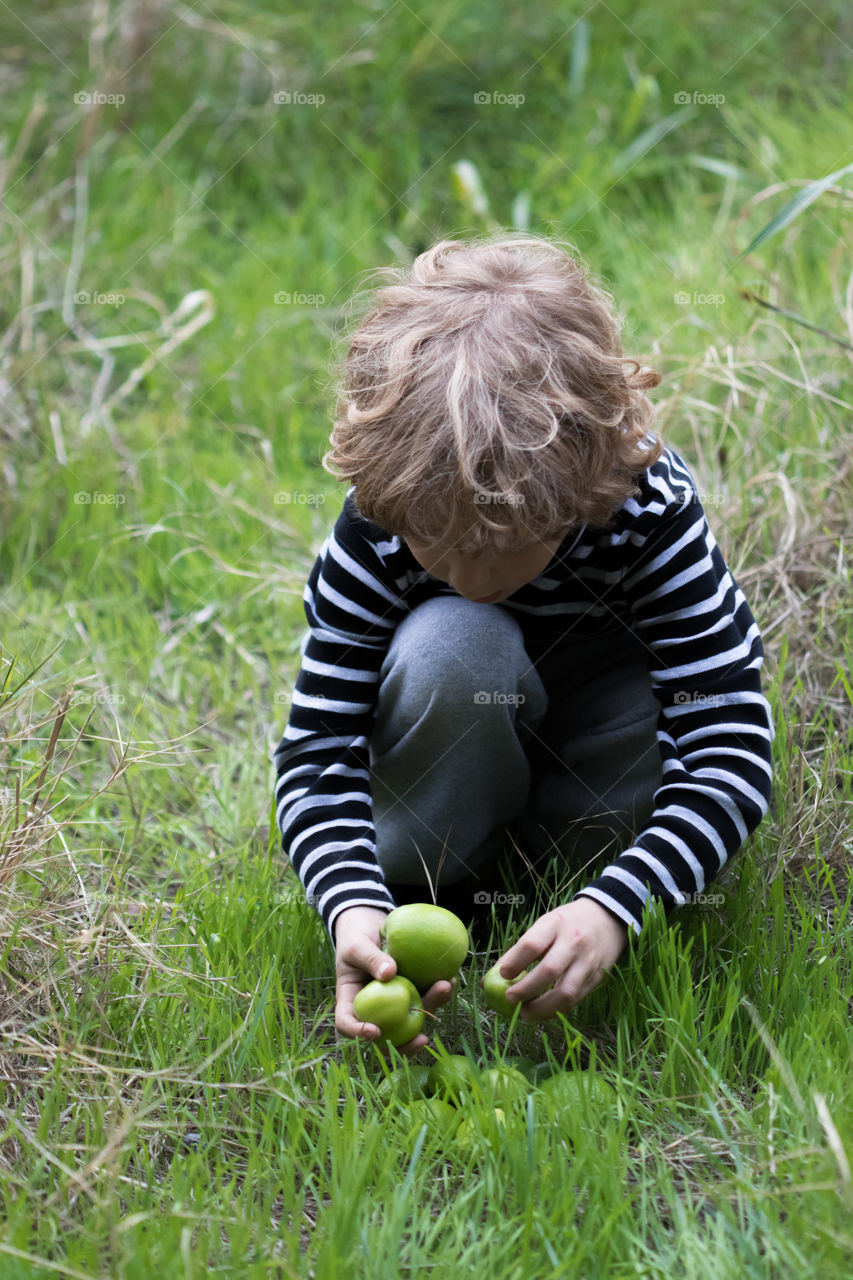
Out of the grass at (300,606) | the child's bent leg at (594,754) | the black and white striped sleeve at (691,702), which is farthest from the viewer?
the child's bent leg at (594,754)

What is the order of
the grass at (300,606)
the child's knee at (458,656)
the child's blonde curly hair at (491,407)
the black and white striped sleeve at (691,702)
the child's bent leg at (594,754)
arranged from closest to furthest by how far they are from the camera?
the grass at (300,606) < the child's blonde curly hair at (491,407) < the black and white striped sleeve at (691,702) < the child's knee at (458,656) < the child's bent leg at (594,754)

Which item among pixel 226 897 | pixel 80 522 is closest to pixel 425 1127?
pixel 226 897

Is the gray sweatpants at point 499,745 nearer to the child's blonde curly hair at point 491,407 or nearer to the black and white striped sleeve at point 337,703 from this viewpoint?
the black and white striped sleeve at point 337,703

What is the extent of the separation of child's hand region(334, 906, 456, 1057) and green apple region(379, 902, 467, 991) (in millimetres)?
18

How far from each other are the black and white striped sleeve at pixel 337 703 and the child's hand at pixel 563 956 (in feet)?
0.96

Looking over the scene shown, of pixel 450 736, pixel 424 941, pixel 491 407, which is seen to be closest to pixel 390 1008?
pixel 424 941

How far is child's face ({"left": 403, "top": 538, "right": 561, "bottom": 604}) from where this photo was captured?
4.61 ft

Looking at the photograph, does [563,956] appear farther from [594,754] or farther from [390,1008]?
[594,754]

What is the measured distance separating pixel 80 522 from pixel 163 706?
2.38 feet

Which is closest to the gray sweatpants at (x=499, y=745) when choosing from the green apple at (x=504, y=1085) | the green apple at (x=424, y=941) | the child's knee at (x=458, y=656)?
the child's knee at (x=458, y=656)

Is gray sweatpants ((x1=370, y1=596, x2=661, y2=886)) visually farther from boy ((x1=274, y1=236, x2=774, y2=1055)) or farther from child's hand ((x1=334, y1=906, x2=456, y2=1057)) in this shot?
child's hand ((x1=334, y1=906, x2=456, y2=1057))

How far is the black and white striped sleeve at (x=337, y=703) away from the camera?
161cm

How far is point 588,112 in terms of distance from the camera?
12.3ft

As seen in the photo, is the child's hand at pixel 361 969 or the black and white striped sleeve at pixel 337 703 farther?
the black and white striped sleeve at pixel 337 703
